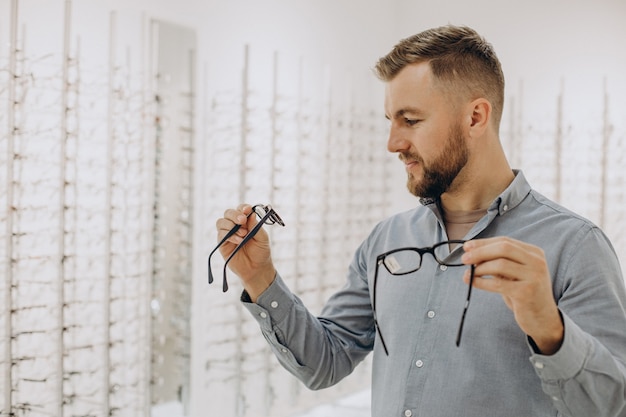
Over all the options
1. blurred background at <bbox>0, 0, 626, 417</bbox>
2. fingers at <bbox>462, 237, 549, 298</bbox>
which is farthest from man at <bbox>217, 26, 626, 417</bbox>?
blurred background at <bbox>0, 0, 626, 417</bbox>

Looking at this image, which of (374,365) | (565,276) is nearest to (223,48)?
(374,365)

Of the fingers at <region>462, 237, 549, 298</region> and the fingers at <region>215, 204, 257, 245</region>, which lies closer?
the fingers at <region>462, 237, 549, 298</region>

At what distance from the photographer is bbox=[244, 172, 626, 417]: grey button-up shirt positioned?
1313mm

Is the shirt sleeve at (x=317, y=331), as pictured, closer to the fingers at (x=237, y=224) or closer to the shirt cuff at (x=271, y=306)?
the shirt cuff at (x=271, y=306)

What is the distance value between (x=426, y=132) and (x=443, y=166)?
0.09 m

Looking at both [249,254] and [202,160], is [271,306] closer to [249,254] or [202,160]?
[249,254]

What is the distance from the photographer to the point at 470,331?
156 cm

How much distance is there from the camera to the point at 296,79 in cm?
457

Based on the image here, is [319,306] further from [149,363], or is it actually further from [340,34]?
[340,34]

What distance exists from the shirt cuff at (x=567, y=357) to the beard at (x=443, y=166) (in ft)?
1.68

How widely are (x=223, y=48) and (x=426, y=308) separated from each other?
8.80ft

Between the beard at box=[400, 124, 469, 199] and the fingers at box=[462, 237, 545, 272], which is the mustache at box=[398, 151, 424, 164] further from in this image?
the fingers at box=[462, 237, 545, 272]

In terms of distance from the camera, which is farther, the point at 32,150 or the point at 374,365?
the point at 32,150

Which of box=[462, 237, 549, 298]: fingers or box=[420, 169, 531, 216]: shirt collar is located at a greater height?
box=[420, 169, 531, 216]: shirt collar
